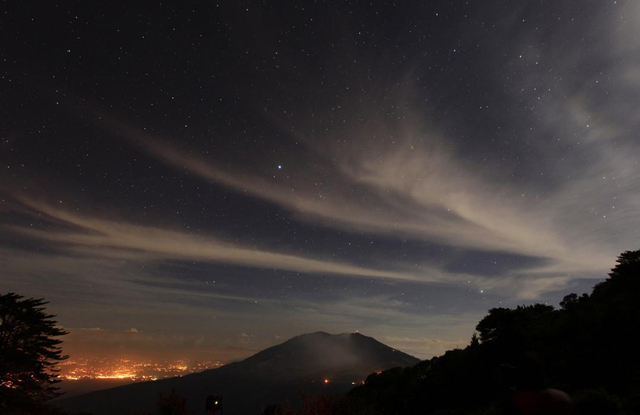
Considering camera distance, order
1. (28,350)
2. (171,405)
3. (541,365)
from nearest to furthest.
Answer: (541,365) < (171,405) < (28,350)

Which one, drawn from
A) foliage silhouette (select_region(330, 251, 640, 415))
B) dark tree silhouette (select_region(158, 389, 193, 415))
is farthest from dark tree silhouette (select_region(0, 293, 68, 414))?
foliage silhouette (select_region(330, 251, 640, 415))

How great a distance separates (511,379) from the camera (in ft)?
8.46

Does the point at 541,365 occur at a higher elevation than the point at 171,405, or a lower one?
higher

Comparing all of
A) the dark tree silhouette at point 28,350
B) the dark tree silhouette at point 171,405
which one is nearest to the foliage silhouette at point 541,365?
the dark tree silhouette at point 171,405

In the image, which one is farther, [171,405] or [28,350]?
[28,350]

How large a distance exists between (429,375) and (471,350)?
5.78m

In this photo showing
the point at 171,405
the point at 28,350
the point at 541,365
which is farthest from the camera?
the point at 28,350

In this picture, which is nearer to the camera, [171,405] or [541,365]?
[541,365]

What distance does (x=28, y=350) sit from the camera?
42375 millimetres

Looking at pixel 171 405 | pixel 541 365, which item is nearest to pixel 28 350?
pixel 171 405

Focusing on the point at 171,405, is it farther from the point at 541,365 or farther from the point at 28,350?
the point at 541,365

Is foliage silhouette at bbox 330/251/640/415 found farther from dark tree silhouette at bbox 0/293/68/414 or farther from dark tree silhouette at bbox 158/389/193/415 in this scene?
dark tree silhouette at bbox 0/293/68/414

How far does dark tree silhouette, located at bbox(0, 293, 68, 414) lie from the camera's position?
38594 millimetres

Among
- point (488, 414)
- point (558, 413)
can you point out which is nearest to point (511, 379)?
point (558, 413)
